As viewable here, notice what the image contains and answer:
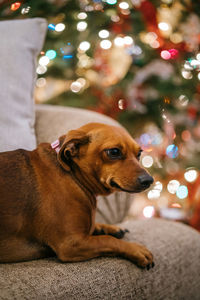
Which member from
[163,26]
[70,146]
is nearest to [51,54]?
[163,26]

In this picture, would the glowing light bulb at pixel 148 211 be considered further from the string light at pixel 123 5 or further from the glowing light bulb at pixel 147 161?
the string light at pixel 123 5

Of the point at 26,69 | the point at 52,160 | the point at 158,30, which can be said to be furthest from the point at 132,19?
the point at 52,160

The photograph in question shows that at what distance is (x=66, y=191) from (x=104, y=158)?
152mm

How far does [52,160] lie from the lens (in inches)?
40.8

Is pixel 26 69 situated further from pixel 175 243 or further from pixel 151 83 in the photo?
pixel 151 83

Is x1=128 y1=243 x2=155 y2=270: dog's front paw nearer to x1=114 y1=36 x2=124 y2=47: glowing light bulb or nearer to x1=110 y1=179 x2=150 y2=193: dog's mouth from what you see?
x1=110 y1=179 x2=150 y2=193: dog's mouth

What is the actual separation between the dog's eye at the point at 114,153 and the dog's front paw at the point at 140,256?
276mm

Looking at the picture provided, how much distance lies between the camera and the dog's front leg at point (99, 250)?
940 mm

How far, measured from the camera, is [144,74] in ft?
7.57

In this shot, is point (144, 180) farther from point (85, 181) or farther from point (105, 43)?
point (105, 43)

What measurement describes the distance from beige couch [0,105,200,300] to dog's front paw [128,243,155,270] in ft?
0.06

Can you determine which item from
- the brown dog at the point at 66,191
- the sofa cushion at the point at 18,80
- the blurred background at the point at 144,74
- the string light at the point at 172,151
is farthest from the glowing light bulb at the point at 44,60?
the brown dog at the point at 66,191

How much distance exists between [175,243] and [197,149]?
1376 millimetres

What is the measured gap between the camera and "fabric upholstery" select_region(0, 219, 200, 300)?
83 centimetres
